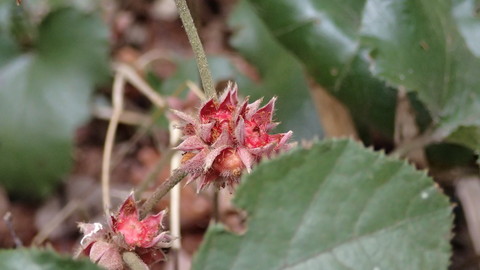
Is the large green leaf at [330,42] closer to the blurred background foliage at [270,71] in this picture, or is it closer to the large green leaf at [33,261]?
the blurred background foliage at [270,71]

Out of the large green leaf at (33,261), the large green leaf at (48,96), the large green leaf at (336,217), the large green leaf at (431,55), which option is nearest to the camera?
the large green leaf at (33,261)

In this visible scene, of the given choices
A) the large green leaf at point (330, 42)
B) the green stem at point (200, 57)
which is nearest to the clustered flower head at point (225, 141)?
the green stem at point (200, 57)

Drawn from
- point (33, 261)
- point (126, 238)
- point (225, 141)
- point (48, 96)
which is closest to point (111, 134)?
point (48, 96)

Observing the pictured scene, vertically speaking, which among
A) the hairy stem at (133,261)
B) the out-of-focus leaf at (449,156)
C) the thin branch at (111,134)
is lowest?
the out-of-focus leaf at (449,156)

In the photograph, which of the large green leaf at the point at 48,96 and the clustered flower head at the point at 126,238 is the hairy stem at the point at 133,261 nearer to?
the clustered flower head at the point at 126,238

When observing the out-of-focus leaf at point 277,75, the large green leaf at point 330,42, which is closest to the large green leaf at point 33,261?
the large green leaf at point 330,42

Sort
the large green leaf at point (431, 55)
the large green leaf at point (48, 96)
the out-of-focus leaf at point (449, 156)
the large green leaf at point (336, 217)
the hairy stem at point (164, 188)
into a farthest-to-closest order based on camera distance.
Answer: the large green leaf at point (48, 96), the out-of-focus leaf at point (449, 156), the large green leaf at point (431, 55), the hairy stem at point (164, 188), the large green leaf at point (336, 217)

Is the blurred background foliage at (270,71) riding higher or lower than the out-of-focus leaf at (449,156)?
higher

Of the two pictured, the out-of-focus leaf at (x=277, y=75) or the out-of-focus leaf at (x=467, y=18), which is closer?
→ the out-of-focus leaf at (x=467, y=18)
